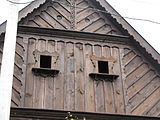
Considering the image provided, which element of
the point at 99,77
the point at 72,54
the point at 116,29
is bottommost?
the point at 99,77

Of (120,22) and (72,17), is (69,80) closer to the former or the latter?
(72,17)

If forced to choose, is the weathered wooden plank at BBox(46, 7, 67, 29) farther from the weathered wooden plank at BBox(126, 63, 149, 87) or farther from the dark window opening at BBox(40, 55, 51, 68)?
the weathered wooden plank at BBox(126, 63, 149, 87)

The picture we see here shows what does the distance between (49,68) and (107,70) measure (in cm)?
Answer: 162

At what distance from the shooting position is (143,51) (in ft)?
33.9

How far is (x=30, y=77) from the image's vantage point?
9.12 metres

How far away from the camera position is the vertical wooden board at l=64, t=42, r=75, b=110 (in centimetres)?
899

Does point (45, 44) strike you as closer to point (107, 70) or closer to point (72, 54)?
point (72, 54)

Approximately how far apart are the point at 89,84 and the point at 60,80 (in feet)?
2.51

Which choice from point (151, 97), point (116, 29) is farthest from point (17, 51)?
point (151, 97)

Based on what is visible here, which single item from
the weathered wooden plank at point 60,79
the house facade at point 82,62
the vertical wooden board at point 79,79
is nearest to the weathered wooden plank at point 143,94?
the house facade at point 82,62

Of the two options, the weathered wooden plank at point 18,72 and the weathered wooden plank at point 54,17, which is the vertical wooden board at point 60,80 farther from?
the weathered wooden plank at point 18,72

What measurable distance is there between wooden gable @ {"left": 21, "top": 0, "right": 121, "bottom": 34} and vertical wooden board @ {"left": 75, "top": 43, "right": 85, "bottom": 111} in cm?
76

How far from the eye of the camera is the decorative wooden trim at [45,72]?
9.20 m

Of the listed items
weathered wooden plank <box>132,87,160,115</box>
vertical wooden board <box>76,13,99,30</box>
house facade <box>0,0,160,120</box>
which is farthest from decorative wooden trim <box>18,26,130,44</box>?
weathered wooden plank <box>132,87,160,115</box>
